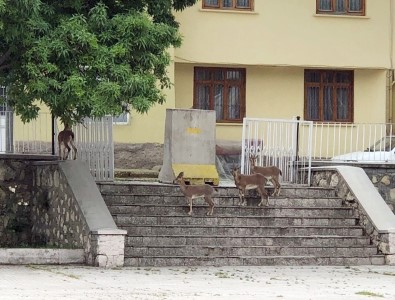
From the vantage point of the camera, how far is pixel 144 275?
1792cm

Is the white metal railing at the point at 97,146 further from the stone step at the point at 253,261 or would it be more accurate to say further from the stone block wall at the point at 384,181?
the stone block wall at the point at 384,181

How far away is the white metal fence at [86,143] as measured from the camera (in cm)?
2273

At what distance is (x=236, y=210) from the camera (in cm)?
2161

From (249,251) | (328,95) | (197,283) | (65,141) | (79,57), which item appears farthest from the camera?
(328,95)

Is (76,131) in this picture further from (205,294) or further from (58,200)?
(205,294)

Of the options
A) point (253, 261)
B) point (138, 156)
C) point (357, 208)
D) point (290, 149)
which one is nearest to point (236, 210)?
point (253, 261)

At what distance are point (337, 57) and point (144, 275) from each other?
13619 mm

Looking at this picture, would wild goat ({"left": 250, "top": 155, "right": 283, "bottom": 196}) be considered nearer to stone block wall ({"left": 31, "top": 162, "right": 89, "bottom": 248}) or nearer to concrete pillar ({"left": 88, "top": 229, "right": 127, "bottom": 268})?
stone block wall ({"left": 31, "top": 162, "right": 89, "bottom": 248})

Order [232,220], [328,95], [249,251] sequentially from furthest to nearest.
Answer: [328,95] → [232,220] → [249,251]

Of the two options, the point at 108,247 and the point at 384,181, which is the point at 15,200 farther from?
the point at 384,181

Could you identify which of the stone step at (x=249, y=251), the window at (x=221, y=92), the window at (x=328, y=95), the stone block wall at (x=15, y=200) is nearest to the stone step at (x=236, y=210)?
the stone step at (x=249, y=251)

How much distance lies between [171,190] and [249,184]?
59.5 inches

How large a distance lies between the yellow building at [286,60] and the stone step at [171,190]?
23.9ft

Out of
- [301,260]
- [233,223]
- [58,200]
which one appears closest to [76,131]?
[58,200]
